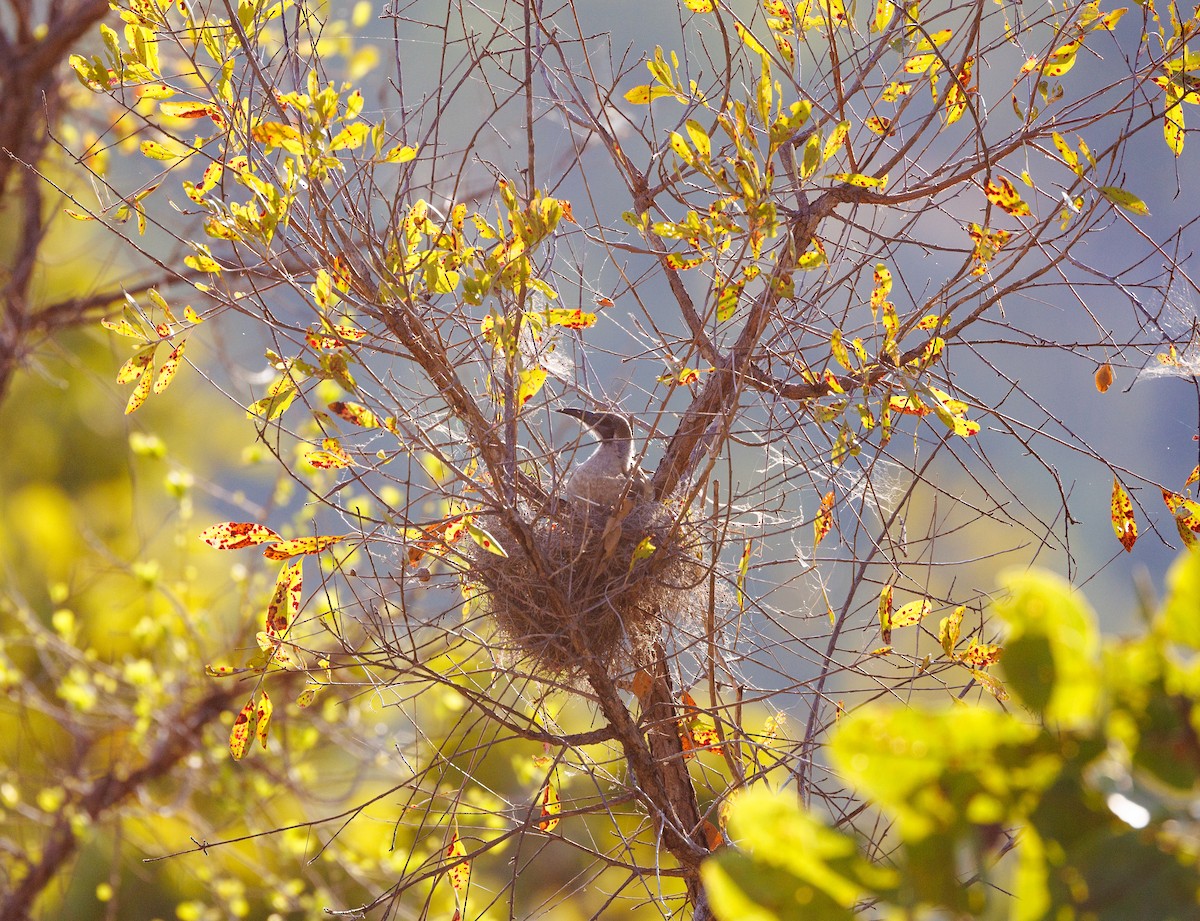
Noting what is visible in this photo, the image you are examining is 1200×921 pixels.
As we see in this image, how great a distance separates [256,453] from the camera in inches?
165

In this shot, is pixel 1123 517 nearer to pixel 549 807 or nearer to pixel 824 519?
pixel 824 519

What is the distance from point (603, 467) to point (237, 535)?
3.65ft

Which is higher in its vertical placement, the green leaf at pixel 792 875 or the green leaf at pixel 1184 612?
the green leaf at pixel 1184 612

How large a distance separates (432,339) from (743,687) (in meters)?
0.91

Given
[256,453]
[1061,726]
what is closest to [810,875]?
[1061,726]

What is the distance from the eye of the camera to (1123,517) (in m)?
2.29

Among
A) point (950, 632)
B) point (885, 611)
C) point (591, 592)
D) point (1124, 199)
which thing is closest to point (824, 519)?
point (885, 611)

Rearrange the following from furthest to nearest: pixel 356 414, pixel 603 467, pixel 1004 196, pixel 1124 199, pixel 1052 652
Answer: pixel 603 467, pixel 356 414, pixel 1004 196, pixel 1124 199, pixel 1052 652

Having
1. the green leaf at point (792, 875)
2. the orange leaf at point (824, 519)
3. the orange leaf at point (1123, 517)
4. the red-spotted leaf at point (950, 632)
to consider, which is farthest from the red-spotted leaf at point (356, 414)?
the green leaf at point (792, 875)

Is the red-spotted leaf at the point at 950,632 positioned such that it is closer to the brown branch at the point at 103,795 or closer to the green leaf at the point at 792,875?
the green leaf at the point at 792,875

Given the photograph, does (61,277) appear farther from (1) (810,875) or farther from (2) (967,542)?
(1) (810,875)

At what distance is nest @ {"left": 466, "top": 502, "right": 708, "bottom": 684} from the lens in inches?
91.6

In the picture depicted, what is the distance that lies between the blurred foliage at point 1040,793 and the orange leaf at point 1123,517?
178 cm

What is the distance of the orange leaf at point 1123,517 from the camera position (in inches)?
90.0
